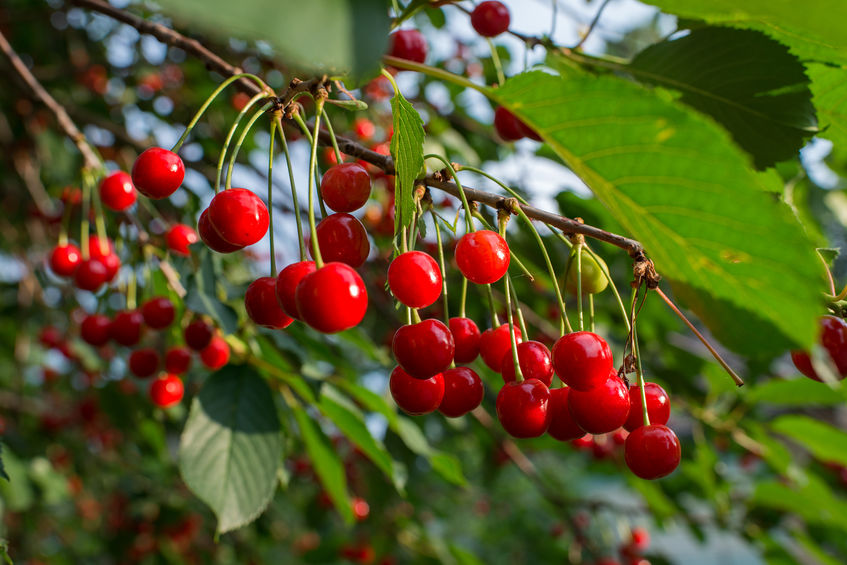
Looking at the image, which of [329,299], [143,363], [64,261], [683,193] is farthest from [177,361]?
[683,193]

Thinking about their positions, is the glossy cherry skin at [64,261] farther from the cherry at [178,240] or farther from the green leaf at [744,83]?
the green leaf at [744,83]

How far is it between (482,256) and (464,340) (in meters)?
0.21

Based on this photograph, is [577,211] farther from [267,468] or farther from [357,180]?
[267,468]

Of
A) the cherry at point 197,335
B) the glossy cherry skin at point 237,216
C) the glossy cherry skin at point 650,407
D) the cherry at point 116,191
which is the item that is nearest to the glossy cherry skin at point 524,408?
the glossy cherry skin at point 650,407

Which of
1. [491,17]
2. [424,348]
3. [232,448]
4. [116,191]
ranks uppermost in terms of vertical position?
[491,17]

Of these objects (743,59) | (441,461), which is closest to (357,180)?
(743,59)

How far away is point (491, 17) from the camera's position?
1.46m

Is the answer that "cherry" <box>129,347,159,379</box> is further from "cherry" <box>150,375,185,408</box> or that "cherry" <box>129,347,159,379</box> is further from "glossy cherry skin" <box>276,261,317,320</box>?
"glossy cherry skin" <box>276,261,317,320</box>

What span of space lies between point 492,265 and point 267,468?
789 millimetres

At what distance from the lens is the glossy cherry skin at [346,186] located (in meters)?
0.89

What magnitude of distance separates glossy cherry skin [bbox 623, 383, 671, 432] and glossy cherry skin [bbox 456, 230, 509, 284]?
30 centimetres

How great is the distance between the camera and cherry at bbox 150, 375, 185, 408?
1863 mm

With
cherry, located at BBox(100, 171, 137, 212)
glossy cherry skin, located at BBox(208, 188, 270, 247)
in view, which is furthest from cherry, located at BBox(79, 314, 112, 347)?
glossy cherry skin, located at BBox(208, 188, 270, 247)

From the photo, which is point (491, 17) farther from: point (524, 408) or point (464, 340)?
point (524, 408)
